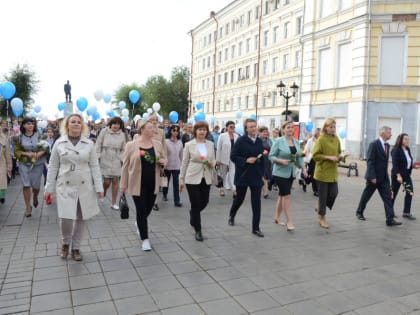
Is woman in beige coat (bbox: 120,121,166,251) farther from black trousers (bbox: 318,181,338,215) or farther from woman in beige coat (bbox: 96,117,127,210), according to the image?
black trousers (bbox: 318,181,338,215)

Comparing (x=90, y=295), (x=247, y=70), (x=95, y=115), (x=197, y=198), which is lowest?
(x=90, y=295)

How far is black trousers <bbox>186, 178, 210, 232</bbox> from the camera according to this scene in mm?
5922

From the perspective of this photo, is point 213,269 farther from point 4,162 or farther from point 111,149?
point 4,162

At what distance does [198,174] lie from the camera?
19.5 feet

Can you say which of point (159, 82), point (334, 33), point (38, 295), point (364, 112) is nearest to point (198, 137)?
point (38, 295)

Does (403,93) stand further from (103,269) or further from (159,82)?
(159,82)

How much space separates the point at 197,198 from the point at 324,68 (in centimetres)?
2325

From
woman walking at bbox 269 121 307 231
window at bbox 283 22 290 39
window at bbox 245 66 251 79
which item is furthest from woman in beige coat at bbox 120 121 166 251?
window at bbox 245 66 251 79

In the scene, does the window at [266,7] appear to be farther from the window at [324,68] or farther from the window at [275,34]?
the window at [324,68]

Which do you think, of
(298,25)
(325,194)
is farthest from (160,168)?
(298,25)

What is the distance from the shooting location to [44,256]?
5012 mm

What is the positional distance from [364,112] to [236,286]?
21846 mm

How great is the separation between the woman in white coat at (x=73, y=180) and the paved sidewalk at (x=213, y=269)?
422 millimetres

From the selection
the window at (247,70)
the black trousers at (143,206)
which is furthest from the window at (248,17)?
the black trousers at (143,206)
